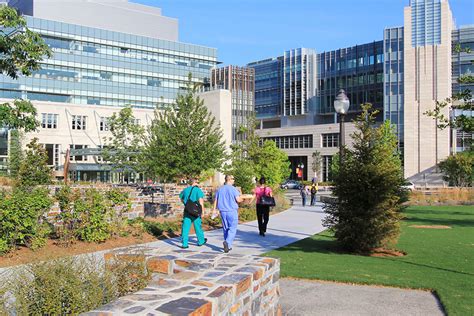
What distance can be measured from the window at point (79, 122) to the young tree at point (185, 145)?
38.3 metres

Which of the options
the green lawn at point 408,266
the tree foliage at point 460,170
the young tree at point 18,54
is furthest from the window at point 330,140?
the young tree at point 18,54

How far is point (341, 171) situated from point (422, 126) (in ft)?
228

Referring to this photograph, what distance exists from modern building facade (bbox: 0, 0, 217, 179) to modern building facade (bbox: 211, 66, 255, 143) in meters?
6.58

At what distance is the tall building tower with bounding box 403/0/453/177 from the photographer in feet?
246

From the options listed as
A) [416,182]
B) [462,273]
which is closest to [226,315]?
[462,273]

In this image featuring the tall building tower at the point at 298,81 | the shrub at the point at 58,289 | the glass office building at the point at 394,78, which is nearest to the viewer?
the shrub at the point at 58,289

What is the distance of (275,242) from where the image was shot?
542 inches

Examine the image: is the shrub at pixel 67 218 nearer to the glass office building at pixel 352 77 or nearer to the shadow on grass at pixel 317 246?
the shadow on grass at pixel 317 246

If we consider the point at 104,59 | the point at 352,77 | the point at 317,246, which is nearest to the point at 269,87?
the point at 352,77

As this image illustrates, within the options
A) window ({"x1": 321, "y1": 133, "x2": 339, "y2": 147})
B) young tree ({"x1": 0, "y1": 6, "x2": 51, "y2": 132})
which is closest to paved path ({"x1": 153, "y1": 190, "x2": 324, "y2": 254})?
young tree ({"x1": 0, "y1": 6, "x2": 51, "y2": 132})

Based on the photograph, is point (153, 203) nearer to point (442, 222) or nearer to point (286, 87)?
point (442, 222)

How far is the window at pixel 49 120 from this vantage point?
57.6 meters

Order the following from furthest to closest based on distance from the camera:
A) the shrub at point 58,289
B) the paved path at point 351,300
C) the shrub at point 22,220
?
the shrub at point 22,220 < the paved path at point 351,300 < the shrub at point 58,289

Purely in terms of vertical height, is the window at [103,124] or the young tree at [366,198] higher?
the window at [103,124]
